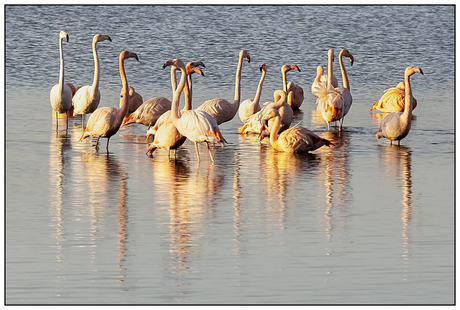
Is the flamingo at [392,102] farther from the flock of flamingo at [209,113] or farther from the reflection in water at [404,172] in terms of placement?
the reflection in water at [404,172]

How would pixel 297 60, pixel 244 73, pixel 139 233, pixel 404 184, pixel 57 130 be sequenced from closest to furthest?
1. pixel 139 233
2. pixel 404 184
3. pixel 57 130
4. pixel 244 73
5. pixel 297 60

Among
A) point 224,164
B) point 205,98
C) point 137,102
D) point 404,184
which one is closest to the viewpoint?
A: point 404,184

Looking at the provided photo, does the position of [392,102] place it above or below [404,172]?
above

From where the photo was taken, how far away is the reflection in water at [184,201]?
9383 millimetres

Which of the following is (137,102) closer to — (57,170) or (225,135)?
(225,135)

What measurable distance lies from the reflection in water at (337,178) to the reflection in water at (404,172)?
547 millimetres

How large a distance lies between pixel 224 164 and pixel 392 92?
6883 millimetres

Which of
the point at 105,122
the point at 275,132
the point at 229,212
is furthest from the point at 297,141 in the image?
the point at 229,212

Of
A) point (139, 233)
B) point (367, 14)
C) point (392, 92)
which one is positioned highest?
point (367, 14)

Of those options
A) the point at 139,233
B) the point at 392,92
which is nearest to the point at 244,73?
the point at 392,92

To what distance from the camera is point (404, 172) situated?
1377 centimetres

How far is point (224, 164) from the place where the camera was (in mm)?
14352

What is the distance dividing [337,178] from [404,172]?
1.03 m

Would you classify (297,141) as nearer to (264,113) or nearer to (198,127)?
(198,127)
